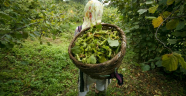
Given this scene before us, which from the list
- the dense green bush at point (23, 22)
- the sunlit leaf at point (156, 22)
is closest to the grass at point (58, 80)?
the dense green bush at point (23, 22)

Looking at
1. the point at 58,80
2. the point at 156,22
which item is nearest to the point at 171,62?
the point at 156,22

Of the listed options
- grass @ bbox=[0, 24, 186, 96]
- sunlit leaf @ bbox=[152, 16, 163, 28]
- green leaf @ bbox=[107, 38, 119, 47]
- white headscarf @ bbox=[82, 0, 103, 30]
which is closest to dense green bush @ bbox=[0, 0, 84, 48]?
white headscarf @ bbox=[82, 0, 103, 30]

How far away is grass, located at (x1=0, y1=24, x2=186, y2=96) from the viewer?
92.9 inches

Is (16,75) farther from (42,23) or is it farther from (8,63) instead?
(42,23)

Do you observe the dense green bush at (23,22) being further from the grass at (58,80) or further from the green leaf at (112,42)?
the green leaf at (112,42)

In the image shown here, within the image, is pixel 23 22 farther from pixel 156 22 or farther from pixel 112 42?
pixel 156 22

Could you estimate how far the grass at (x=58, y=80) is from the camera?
236 cm

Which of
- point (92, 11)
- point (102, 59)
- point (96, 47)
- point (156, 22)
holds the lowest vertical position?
point (102, 59)

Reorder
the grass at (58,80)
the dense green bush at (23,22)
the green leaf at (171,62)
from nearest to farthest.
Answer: the green leaf at (171,62) → the dense green bush at (23,22) → the grass at (58,80)

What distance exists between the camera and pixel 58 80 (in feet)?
9.03

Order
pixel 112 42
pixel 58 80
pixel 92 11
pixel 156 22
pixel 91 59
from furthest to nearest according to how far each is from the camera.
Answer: pixel 58 80 → pixel 92 11 → pixel 112 42 → pixel 91 59 → pixel 156 22

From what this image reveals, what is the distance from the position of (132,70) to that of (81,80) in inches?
72.5

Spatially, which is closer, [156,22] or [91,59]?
[156,22]

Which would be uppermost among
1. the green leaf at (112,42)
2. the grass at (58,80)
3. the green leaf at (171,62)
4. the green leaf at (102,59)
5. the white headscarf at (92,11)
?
the white headscarf at (92,11)
